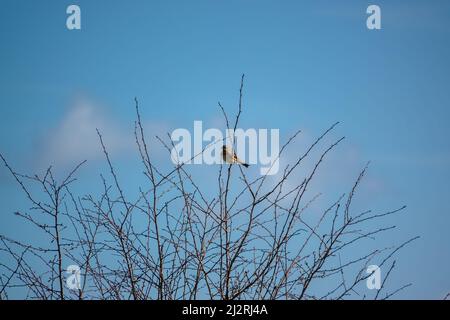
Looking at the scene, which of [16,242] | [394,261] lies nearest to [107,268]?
[16,242]

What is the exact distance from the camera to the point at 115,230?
4.86 m
